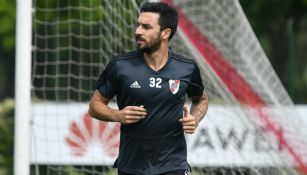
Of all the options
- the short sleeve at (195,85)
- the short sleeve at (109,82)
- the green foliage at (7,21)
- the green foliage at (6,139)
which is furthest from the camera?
the green foliage at (7,21)

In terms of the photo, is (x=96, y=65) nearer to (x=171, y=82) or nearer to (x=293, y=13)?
(x=171, y=82)

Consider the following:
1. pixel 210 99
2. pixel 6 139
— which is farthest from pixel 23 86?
pixel 6 139

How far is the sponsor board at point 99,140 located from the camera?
10.6m

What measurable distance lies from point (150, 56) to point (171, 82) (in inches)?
8.1

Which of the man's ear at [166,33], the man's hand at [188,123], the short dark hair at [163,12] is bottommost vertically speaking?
the man's hand at [188,123]

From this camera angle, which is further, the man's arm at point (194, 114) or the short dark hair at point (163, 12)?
the short dark hair at point (163, 12)

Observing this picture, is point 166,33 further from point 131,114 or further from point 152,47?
point 131,114

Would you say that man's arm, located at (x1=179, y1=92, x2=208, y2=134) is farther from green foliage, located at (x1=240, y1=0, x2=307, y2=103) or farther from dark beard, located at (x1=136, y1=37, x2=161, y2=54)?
green foliage, located at (x1=240, y1=0, x2=307, y2=103)

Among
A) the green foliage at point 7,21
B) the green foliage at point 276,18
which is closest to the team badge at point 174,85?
the green foliage at point 7,21

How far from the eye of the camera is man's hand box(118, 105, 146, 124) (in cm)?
630

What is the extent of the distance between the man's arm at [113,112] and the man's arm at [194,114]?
257 mm

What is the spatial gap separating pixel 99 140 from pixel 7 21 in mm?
3879

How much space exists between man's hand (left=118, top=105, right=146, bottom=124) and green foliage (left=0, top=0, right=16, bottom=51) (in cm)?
809

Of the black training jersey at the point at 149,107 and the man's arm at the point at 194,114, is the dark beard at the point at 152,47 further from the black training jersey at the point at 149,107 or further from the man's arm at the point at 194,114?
the man's arm at the point at 194,114
